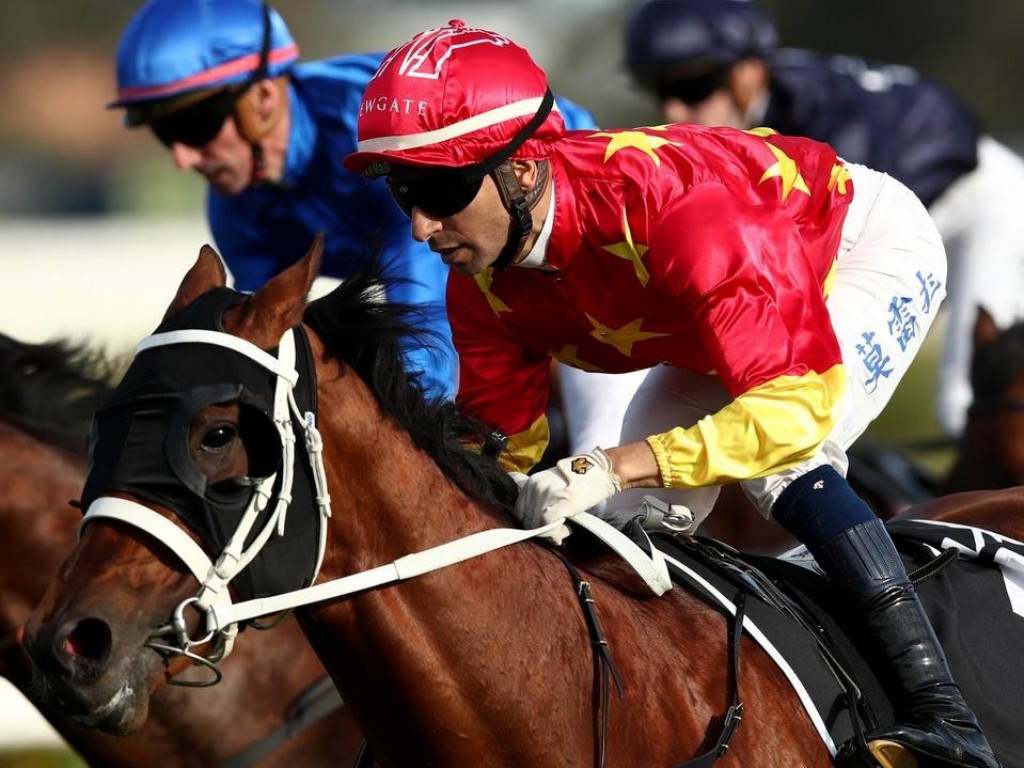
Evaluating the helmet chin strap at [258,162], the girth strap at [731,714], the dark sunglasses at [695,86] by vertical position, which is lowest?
the dark sunglasses at [695,86]

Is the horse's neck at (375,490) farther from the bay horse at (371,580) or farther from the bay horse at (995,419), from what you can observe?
the bay horse at (995,419)

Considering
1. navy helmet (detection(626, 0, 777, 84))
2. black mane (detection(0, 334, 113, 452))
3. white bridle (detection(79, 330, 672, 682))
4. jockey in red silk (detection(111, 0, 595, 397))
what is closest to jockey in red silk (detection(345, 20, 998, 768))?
white bridle (detection(79, 330, 672, 682))

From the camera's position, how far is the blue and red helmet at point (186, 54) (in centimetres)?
470

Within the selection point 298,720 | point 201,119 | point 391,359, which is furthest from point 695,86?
point 391,359

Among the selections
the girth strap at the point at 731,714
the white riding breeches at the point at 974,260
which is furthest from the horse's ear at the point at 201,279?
the white riding breeches at the point at 974,260

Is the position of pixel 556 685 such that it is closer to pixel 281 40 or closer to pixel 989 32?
pixel 281 40

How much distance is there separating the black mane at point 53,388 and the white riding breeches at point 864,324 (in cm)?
144

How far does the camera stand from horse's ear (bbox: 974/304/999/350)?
551 cm

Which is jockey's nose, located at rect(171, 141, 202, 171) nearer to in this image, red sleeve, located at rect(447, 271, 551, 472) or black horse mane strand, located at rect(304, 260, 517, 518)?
red sleeve, located at rect(447, 271, 551, 472)

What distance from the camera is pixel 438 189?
267 cm

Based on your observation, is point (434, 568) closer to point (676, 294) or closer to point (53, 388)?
point (676, 294)

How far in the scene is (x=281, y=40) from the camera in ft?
16.3

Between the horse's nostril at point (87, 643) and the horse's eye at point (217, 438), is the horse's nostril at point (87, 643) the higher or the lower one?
the lower one

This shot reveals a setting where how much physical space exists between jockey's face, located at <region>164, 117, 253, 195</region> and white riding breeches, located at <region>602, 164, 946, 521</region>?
6.50 feet
